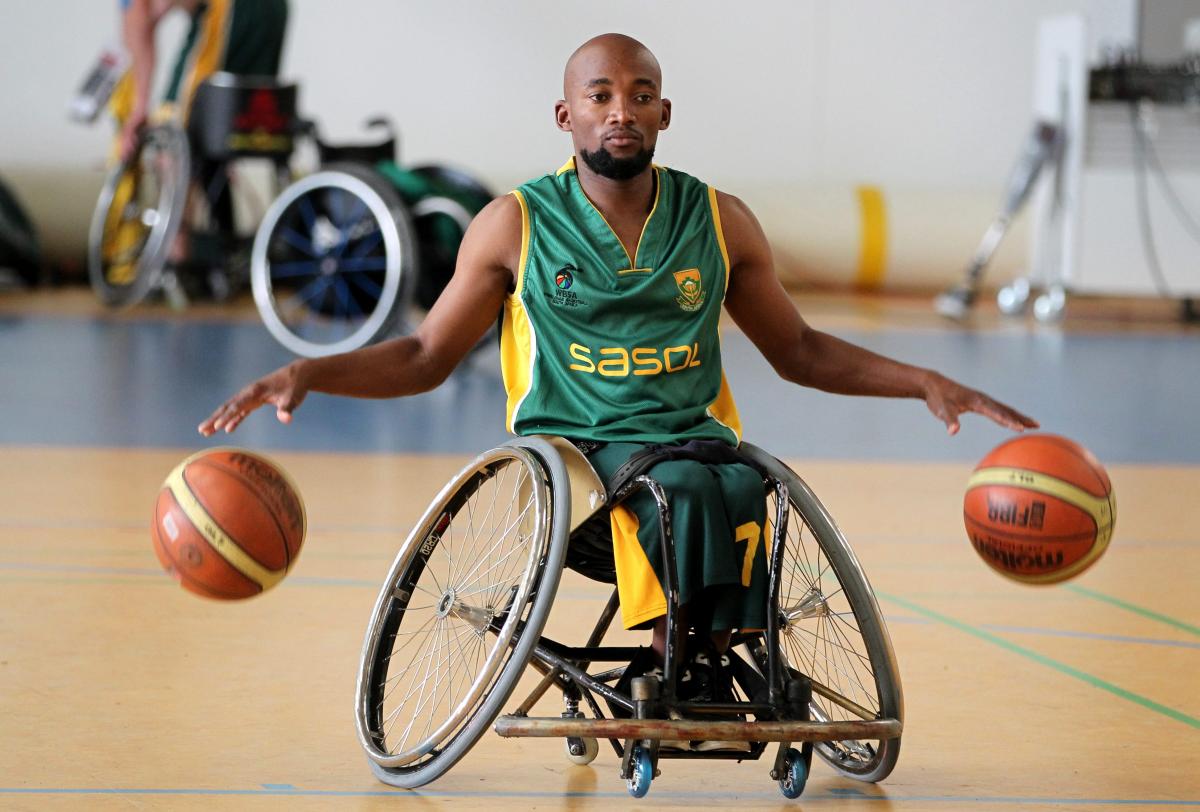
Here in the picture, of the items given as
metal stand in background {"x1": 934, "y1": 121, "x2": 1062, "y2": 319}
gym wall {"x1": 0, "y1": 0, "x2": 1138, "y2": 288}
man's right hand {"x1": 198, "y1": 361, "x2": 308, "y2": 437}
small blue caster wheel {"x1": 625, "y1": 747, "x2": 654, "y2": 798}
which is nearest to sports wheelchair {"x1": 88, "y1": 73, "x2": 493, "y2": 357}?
gym wall {"x1": 0, "y1": 0, "x2": 1138, "y2": 288}

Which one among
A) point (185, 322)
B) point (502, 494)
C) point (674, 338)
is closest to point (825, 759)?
point (674, 338)

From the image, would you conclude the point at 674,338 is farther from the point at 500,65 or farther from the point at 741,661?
the point at 500,65

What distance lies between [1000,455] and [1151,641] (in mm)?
1011

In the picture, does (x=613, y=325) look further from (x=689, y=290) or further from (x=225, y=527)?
(x=225, y=527)

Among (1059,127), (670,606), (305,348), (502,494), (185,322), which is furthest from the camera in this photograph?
(1059,127)

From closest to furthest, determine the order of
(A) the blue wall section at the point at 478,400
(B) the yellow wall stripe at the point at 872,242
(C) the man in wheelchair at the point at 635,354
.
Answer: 1. (C) the man in wheelchair at the point at 635,354
2. (A) the blue wall section at the point at 478,400
3. (B) the yellow wall stripe at the point at 872,242

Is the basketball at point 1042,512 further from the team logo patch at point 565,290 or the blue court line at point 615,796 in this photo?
the team logo patch at point 565,290

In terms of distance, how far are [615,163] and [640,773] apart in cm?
82

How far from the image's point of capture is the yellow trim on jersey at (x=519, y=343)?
2.33m

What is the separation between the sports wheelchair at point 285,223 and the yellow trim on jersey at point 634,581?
13.2 feet

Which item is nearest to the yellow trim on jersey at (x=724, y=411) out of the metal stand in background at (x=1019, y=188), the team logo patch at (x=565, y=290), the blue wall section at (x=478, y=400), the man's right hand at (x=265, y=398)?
the team logo patch at (x=565, y=290)

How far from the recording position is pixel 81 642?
9.83 ft

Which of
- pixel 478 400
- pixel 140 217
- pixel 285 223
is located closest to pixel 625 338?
pixel 478 400

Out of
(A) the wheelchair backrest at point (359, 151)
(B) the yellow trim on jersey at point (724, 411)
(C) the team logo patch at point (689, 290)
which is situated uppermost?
(C) the team logo patch at point (689, 290)
